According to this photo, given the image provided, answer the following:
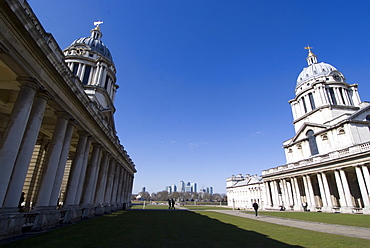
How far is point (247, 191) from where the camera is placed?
87.9 m

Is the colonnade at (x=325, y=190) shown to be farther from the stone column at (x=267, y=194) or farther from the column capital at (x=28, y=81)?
the column capital at (x=28, y=81)

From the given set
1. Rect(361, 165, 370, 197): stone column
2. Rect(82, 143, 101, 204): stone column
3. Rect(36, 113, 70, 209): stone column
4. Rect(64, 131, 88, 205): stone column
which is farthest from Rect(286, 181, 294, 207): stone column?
Rect(36, 113, 70, 209): stone column

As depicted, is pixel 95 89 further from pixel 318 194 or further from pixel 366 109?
pixel 366 109

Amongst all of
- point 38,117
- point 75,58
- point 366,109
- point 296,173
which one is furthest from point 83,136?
point 366,109

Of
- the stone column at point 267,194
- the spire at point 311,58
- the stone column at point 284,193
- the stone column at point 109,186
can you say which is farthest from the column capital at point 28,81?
the spire at point 311,58

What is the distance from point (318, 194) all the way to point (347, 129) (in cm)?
1605

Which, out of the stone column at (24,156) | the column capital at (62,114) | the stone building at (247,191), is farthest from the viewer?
the stone building at (247,191)

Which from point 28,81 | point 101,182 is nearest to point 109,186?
point 101,182

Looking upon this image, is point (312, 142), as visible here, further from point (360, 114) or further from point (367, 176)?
point (367, 176)

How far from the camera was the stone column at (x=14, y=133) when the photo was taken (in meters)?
9.44

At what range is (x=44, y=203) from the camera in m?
12.8

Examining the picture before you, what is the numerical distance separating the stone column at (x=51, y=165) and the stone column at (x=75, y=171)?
4.10m

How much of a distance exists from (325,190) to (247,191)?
51.4 meters

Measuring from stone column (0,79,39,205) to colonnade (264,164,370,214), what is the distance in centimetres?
4382
